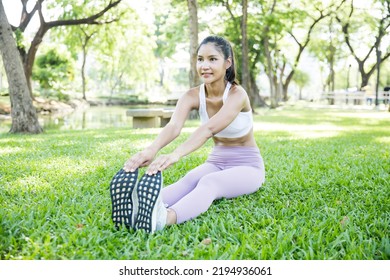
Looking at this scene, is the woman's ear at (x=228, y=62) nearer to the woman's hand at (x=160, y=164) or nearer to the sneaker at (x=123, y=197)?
the woman's hand at (x=160, y=164)

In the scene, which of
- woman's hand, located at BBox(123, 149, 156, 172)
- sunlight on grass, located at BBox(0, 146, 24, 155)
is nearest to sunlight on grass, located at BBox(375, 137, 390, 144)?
woman's hand, located at BBox(123, 149, 156, 172)

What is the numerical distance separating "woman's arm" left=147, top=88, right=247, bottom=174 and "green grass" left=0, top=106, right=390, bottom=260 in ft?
1.43

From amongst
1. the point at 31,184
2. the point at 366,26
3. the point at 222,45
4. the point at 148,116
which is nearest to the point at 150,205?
the point at 222,45

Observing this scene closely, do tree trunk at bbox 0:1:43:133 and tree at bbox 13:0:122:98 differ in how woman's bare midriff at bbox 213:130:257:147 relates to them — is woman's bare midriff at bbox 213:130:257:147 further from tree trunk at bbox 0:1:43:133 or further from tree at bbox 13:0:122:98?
tree at bbox 13:0:122:98

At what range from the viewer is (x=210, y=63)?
257cm

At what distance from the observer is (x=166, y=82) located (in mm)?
52469

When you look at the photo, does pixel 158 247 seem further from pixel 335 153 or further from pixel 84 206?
pixel 335 153

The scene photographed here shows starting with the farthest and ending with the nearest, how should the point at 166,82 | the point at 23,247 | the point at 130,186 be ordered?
the point at 166,82
the point at 130,186
the point at 23,247

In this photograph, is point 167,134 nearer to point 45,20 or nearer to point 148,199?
point 148,199

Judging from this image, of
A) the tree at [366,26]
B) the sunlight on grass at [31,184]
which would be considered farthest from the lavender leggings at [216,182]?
the tree at [366,26]

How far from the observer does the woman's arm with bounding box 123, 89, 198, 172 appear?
7.15 feet

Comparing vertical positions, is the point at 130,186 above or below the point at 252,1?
below
